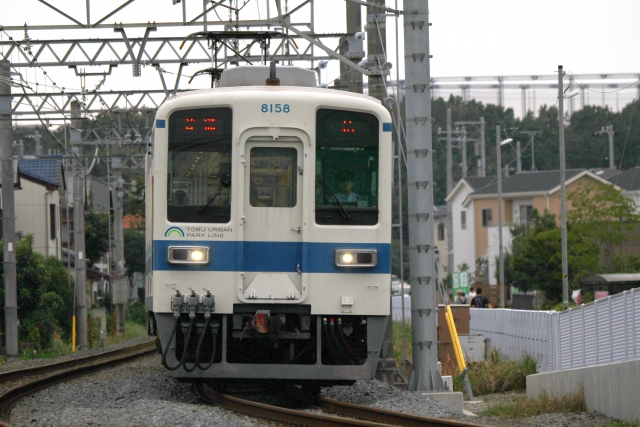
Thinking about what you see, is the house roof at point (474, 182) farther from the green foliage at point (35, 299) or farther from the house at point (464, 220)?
the green foliage at point (35, 299)

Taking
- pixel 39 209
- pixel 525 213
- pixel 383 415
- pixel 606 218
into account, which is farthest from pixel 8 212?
pixel 525 213

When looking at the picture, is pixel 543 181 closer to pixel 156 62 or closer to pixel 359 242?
pixel 156 62

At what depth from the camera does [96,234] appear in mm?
51312

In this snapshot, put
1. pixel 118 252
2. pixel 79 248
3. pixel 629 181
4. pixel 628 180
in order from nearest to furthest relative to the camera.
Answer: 1. pixel 79 248
2. pixel 118 252
3. pixel 629 181
4. pixel 628 180

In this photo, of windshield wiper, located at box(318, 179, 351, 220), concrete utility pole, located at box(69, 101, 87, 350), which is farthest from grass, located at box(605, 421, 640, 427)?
concrete utility pole, located at box(69, 101, 87, 350)

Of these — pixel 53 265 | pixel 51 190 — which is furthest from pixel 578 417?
pixel 51 190

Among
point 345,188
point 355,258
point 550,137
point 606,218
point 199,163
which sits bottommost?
point 355,258

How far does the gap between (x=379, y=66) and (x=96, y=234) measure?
39259 millimetres

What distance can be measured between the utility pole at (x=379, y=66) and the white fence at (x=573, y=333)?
2.52 m

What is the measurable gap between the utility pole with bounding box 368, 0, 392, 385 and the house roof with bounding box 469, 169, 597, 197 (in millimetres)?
42374

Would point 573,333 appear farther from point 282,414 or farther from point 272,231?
point 282,414

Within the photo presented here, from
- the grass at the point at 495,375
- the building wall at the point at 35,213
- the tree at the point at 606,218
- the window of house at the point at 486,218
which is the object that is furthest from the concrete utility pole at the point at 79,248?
the window of house at the point at 486,218

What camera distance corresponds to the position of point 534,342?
706 inches

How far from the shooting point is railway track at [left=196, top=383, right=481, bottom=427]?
8.59m
